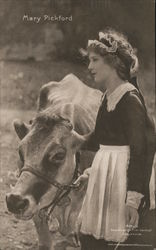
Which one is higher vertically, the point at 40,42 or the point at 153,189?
the point at 40,42

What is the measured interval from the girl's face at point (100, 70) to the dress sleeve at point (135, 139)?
14cm

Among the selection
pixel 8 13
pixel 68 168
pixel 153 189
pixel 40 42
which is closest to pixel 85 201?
pixel 68 168

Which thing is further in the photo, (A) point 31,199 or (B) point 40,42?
(B) point 40,42

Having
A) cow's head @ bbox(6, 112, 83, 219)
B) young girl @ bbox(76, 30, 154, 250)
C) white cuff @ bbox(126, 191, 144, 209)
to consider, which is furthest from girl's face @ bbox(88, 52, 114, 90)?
white cuff @ bbox(126, 191, 144, 209)

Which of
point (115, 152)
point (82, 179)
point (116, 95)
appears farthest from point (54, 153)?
point (116, 95)

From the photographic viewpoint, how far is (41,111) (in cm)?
221

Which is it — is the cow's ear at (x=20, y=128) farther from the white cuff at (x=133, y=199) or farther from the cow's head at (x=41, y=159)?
the white cuff at (x=133, y=199)

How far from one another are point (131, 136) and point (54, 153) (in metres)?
0.37

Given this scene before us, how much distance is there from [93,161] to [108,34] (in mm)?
615

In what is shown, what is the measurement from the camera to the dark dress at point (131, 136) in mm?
2229

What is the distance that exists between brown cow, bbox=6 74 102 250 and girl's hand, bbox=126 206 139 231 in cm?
23

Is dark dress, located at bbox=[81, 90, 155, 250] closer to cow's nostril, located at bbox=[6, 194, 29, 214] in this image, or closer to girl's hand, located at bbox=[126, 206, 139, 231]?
girl's hand, located at bbox=[126, 206, 139, 231]

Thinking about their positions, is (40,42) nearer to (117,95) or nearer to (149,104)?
(117,95)

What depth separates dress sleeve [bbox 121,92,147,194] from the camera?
2.23m
